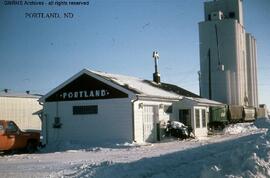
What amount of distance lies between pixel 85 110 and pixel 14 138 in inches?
262

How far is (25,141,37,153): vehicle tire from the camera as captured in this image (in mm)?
23523

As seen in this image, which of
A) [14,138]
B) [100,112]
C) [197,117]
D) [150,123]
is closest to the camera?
[14,138]

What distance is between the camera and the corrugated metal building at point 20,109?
52.6 meters

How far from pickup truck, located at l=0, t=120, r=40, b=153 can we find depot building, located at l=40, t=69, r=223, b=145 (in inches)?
181

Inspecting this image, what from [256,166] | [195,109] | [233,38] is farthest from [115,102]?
[233,38]

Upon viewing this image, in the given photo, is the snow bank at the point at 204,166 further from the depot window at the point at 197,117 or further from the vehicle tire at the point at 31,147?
the depot window at the point at 197,117

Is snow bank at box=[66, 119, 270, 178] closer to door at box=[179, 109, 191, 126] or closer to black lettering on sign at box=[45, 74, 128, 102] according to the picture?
black lettering on sign at box=[45, 74, 128, 102]

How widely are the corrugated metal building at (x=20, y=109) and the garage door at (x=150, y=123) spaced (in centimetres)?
2655

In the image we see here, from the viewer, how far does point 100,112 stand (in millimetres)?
27734

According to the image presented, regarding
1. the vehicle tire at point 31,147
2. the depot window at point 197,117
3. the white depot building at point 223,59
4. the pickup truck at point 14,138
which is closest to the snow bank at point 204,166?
the pickup truck at point 14,138

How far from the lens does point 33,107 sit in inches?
2217

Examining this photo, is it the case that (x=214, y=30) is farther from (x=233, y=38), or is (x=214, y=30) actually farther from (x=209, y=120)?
Answer: (x=209, y=120)

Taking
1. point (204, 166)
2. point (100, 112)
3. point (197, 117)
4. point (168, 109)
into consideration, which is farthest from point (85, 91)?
point (204, 166)

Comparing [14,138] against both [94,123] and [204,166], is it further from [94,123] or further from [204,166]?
[204,166]
